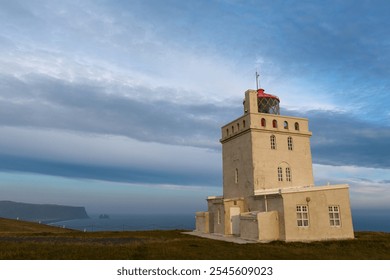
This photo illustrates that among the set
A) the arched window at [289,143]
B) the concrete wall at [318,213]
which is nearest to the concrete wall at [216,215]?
the concrete wall at [318,213]

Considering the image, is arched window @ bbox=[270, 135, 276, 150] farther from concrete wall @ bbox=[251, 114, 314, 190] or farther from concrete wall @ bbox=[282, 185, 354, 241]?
concrete wall @ bbox=[282, 185, 354, 241]

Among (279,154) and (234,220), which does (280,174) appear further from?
(234,220)

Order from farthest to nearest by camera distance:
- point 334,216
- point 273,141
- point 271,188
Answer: point 273,141, point 271,188, point 334,216

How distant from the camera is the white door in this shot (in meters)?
26.6

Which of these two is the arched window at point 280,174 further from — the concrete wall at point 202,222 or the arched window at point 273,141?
the concrete wall at point 202,222

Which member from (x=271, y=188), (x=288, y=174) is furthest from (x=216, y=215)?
(x=288, y=174)

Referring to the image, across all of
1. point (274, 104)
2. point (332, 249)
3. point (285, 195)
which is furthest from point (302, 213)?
point (274, 104)

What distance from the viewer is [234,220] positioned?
1057 inches

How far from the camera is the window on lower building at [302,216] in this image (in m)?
22.1

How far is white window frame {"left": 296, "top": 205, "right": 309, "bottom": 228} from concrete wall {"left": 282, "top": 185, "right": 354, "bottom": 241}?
0.68 ft

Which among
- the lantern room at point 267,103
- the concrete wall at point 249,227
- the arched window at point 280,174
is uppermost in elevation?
the lantern room at point 267,103

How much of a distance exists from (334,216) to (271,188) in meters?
5.62

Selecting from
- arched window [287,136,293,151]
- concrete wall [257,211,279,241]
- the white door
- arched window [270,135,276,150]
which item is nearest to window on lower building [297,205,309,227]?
concrete wall [257,211,279,241]

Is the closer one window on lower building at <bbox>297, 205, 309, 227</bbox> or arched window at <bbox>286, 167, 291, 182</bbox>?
window on lower building at <bbox>297, 205, 309, 227</bbox>
